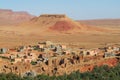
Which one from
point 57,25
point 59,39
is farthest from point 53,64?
point 57,25

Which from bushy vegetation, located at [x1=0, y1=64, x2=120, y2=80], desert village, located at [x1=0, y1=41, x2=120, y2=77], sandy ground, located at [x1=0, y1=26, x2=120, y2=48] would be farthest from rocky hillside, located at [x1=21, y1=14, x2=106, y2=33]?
bushy vegetation, located at [x1=0, y1=64, x2=120, y2=80]

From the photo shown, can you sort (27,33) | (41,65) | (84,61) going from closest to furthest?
(41,65)
(84,61)
(27,33)

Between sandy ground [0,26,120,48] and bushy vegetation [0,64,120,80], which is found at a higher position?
bushy vegetation [0,64,120,80]

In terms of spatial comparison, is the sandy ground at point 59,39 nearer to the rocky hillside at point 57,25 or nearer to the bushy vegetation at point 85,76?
the rocky hillside at point 57,25

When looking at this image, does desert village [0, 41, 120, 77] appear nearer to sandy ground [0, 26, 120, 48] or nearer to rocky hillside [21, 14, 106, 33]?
sandy ground [0, 26, 120, 48]

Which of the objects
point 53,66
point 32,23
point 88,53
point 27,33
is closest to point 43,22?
point 32,23

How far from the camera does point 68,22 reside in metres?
97.6

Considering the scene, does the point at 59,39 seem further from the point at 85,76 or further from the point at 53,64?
the point at 85,76

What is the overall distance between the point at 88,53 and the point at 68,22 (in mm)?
57583

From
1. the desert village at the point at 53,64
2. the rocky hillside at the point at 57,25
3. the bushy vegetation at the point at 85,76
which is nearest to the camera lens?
the bushy vegetation at the point at 85,76

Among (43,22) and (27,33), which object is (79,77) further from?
(43,22)

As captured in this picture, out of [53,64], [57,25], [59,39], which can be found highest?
[57,25]

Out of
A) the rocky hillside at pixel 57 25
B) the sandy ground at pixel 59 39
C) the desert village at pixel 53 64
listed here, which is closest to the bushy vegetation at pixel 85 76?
the desert village at pixel 53 64

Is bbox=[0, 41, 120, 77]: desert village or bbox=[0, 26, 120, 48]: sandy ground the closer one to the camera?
bbox=[0, 41, 120, 77]: desert village
